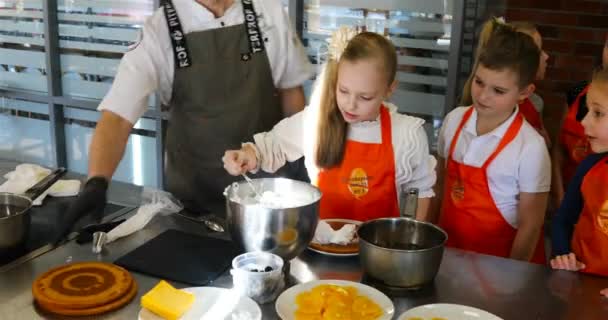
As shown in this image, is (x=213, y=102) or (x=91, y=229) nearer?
(x=91, y=229)

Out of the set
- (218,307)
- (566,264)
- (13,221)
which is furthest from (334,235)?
(13,221)

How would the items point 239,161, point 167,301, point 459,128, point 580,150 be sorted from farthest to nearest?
point 580,150 → point 459,128 → point 239,161 → point 167,301

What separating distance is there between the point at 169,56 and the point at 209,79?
0.13 meters

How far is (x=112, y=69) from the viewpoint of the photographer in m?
3.30

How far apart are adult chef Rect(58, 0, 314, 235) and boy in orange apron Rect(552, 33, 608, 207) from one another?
86 cm

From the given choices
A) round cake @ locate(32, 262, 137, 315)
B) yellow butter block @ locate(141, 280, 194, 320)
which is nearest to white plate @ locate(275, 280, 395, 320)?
yellow butter block @ locate(141, 280, 194, 320)

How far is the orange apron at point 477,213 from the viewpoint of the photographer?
5.62 ft

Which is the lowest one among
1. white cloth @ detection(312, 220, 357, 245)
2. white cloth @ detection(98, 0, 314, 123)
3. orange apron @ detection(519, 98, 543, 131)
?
white cloth @ detection(312, 220, 357, 245)

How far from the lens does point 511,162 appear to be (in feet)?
5.50

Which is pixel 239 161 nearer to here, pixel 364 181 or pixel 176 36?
pixel 364 181

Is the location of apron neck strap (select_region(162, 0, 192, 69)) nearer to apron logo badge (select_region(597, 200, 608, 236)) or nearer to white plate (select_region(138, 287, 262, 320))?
white plate (select_region(138, 287, 262, 320))

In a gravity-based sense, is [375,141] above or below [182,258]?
above

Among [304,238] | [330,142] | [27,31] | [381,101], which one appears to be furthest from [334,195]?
[27,31]

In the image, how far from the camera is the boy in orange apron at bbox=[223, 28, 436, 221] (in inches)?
61.6
